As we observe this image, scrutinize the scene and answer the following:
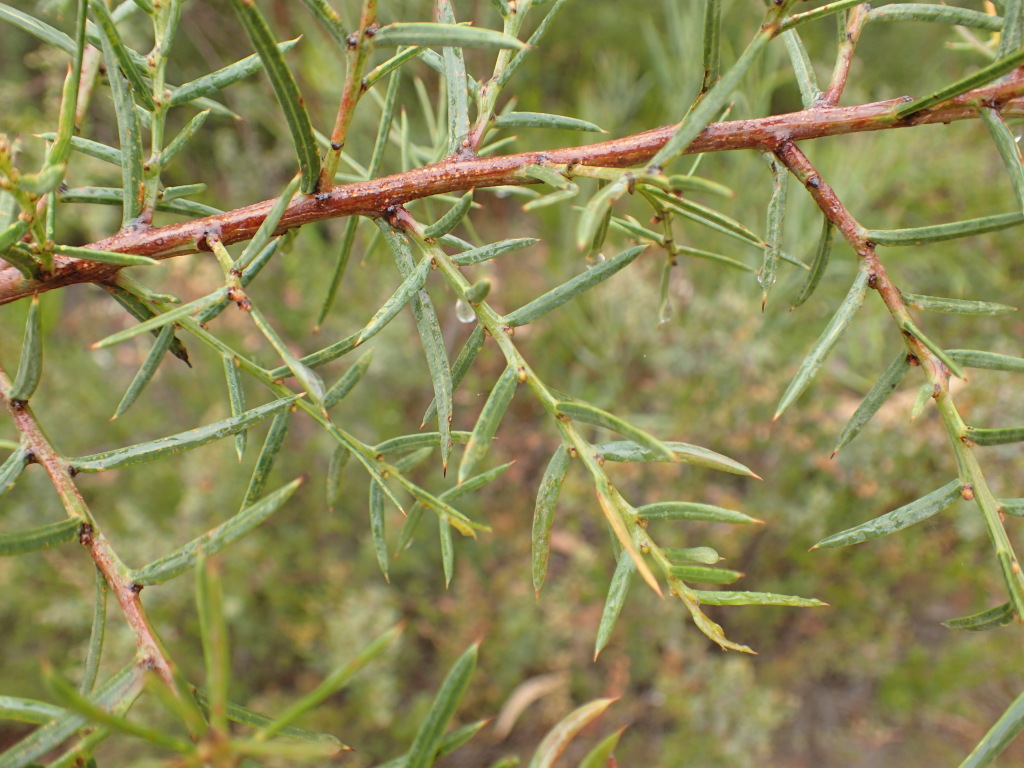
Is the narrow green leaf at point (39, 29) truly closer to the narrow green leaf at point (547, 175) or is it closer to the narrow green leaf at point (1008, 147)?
the narrow green leaf at point (547, 175)

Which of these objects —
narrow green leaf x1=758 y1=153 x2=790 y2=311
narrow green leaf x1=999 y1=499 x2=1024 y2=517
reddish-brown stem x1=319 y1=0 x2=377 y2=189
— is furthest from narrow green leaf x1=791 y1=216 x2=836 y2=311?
reddish-brown stem x1=319 y1=0 x2=377 y2=189

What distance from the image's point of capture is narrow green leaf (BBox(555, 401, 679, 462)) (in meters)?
0.23

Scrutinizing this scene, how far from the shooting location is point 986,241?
54.6 inches

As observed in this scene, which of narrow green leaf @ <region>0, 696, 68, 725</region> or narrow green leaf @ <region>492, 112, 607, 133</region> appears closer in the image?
narrow green leaf @ <region>0, 696, 68, 725</region>

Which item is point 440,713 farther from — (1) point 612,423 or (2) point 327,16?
(2) point 327,16

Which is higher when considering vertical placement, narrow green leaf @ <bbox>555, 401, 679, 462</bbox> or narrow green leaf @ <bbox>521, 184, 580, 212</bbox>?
narrow green leaf @ <bbox>521, 184, 580, 212</bbox>

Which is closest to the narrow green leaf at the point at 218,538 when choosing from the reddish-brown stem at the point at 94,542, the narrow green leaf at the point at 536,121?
the reddish-brown stem at the point at 94,542

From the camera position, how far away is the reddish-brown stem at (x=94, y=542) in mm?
227

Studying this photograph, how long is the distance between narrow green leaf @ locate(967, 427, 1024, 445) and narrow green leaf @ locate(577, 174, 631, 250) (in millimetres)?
174

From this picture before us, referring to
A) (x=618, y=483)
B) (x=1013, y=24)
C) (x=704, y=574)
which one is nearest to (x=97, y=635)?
(x=704, y=574)

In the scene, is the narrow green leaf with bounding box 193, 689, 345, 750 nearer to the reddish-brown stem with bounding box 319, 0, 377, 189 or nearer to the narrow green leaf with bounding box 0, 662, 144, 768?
the narrow green leaf with bounding box 0, 662, 144, 768

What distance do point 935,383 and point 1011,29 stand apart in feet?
0.48

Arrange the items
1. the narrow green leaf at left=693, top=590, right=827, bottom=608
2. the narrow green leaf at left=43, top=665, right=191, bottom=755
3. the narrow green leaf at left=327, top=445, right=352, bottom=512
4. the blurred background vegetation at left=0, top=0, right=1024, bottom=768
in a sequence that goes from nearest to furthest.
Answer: the narrow green leaf at left=43, top=665, right=191, bottom=755 < the narrow green leaf at left=693, top=590, right=827, bottom=608 < the narrow green leaf at left=327, top=445, right=352, bottom=512 < the blurred background vegetation at left=0, top=0, right=1024, bottom=768

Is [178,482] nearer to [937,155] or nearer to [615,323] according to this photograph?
[615,323]
